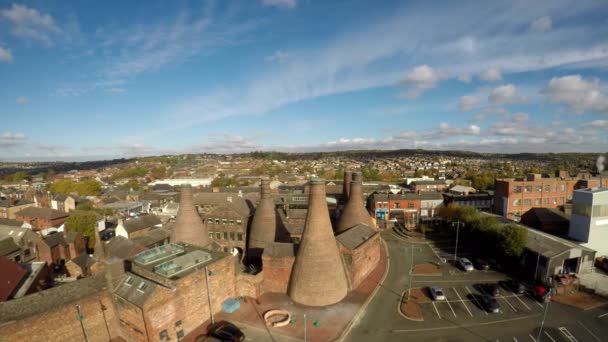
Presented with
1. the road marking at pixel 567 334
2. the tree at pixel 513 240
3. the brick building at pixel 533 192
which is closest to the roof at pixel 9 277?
the road marking at pixel 567 334

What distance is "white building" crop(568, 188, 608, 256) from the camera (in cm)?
2914

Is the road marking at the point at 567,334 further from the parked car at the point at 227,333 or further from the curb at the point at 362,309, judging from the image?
the parked car at the point at 227,333

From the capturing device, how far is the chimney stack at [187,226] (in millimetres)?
26125

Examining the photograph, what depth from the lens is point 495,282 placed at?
26.2m

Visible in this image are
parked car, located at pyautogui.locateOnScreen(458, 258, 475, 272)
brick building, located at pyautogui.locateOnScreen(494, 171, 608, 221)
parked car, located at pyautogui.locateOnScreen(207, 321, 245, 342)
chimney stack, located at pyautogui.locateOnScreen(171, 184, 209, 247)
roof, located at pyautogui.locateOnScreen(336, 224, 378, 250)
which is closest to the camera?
parked car, located at pyautogui.locateOnScreen(207, 321, 245, 342)

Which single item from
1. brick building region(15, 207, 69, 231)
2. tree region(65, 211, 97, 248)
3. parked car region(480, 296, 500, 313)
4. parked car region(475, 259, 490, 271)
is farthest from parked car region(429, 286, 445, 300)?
brick building region(15, 207, 69, 231)

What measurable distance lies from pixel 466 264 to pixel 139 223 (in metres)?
45.3

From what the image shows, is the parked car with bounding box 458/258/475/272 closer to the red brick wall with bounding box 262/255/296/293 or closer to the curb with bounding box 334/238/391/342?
the curb with bounding box 334/238/391/342

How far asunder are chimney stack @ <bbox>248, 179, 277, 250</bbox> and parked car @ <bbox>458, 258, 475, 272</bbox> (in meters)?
20.8

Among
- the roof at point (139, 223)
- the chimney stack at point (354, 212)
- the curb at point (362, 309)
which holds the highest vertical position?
the chimney stack at point (354, 212)

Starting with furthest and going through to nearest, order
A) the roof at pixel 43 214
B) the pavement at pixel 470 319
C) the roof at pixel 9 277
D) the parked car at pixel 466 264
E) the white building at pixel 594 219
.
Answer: the roof at pixel 43 214 < the white building at pixel 594 219 < the parked car at pixel 466 264 < the roof at pixel 9 277 < the pavement at pixel 470 319

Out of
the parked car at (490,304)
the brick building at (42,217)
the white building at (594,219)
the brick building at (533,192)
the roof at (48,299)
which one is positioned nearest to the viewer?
the roof at (48,299)

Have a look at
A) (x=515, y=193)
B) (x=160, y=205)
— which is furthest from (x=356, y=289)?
(x=160, y=205)

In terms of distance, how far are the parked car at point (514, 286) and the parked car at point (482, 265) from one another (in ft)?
8.92
